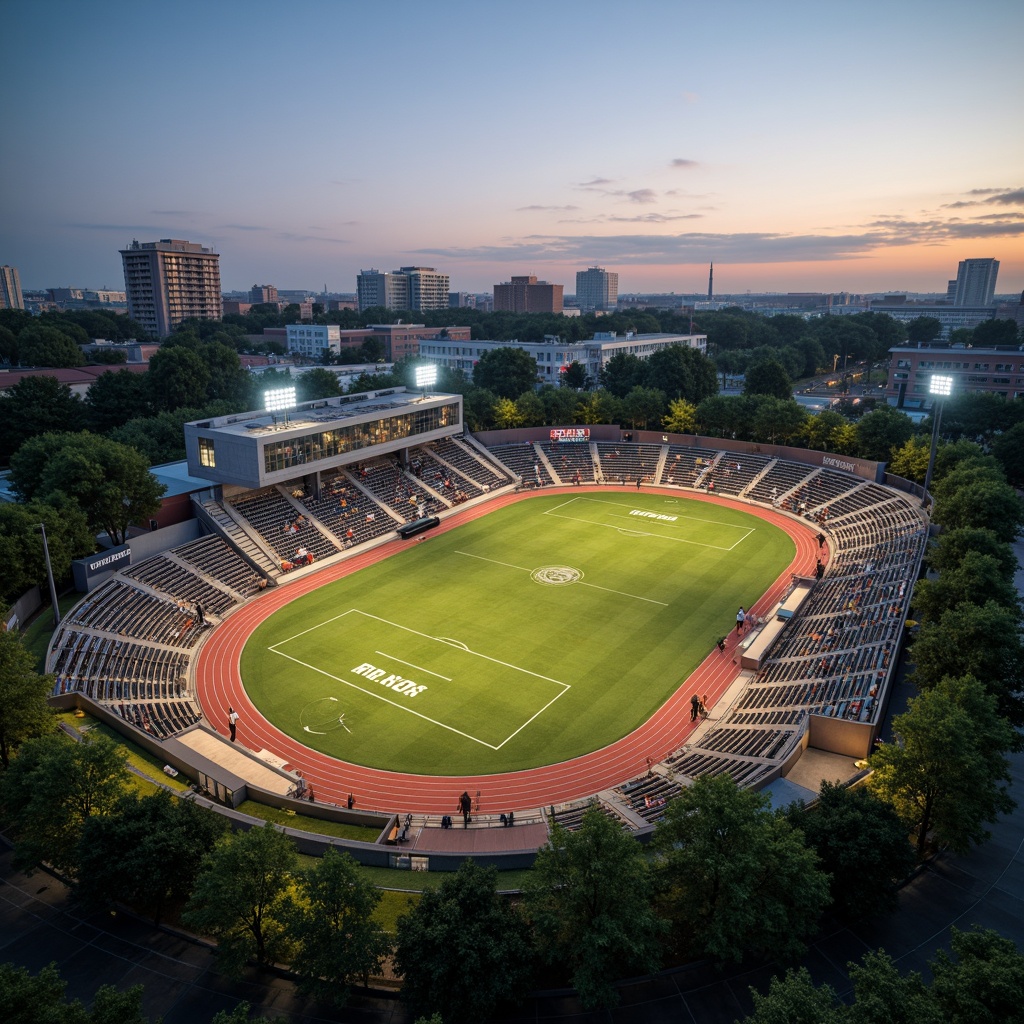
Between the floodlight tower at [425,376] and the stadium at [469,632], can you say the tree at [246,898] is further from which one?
the floodlight tower at [425,376]

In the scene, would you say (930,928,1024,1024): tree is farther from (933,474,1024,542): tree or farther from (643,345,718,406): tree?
(643,345,718,406): tree

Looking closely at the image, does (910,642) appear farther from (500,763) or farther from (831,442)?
(831,442)

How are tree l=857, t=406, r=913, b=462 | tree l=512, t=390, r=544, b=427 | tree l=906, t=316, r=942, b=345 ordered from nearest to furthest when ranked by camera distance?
tree l=857, t=406, r=913, b=462, tree l=512, t=390, r=544, b=427, tree l=906, t=316, r=942, b=345

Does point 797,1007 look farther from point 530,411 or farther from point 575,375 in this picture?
point 575,375

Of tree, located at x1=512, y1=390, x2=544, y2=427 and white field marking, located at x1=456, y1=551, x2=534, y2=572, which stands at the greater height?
tree, located at x1=512, y1=390, x2=544, y2=427

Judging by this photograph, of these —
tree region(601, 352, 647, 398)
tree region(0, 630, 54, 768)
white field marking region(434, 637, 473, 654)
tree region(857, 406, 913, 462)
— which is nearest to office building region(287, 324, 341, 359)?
tree region(601, 352, 647, 398)

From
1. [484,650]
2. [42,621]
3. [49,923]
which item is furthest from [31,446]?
[49,923]
